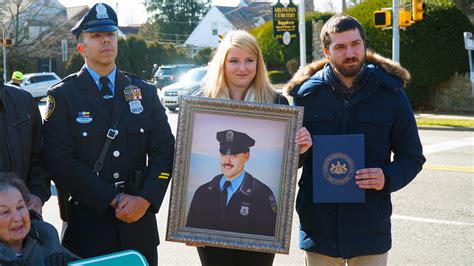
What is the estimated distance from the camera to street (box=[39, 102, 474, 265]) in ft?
21.9

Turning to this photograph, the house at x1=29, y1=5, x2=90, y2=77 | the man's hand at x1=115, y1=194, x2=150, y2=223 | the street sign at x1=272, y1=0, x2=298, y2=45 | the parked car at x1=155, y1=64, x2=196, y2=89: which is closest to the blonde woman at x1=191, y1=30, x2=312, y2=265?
the man's hand at x1=115, y1=194, x2=150, y2=223

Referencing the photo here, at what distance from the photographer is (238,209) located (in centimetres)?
374

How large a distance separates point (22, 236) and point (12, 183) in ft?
1.00

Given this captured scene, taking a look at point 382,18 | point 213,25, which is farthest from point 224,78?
point 213,25

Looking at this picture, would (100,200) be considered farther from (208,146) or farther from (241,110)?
(241,110)

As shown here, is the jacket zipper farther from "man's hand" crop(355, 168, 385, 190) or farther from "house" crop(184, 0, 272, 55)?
"house" crop(184, 0, 272, 55)

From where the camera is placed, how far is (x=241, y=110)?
147 inches

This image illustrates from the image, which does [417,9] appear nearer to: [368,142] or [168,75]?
[368,142]

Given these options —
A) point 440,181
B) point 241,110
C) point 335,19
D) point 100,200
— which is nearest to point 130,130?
point 100,200

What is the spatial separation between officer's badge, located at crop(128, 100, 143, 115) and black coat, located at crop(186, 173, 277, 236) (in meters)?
0.64

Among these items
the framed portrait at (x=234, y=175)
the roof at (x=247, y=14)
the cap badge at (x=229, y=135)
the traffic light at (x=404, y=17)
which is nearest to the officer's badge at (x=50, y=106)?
the framed portrait at (x=234, y=175)

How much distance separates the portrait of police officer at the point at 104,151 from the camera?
12.4 ft

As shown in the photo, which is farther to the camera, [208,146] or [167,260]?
[167,260]

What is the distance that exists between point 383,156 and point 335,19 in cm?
87
